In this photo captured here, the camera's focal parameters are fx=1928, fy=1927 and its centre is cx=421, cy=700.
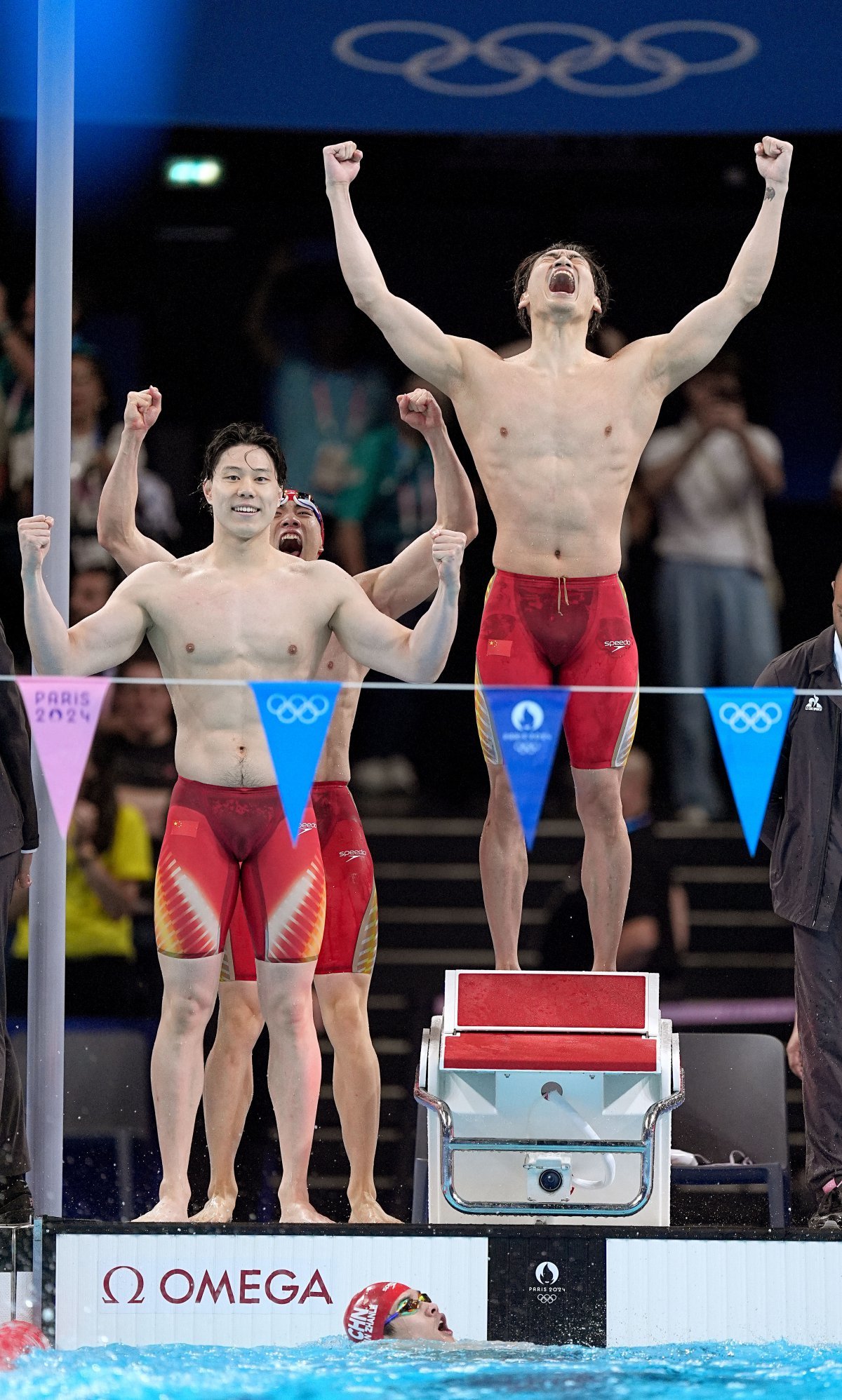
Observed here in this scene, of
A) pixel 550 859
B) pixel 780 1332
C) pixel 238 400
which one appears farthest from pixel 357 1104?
pixel 238 400

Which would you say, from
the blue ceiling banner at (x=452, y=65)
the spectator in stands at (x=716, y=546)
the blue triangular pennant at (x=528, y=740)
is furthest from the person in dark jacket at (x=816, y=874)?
the blue ceiling banner at (x=452, y=65)

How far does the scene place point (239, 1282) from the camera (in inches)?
206

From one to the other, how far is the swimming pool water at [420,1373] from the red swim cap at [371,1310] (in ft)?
0.12

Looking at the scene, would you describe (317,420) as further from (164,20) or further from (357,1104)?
(357,1104)

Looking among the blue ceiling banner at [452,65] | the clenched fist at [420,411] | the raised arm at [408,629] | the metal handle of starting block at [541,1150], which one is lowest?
the metal handle of starting block at [541,1150]

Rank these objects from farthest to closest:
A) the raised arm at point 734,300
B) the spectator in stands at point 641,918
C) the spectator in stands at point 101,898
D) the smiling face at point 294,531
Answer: the spectator in stands at point 101,898, the spectator in stands at point 641,918, the smiling face at point 294,531, the raised arm at point 734,300

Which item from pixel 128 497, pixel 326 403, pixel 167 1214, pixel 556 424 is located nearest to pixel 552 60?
pixel 326 403

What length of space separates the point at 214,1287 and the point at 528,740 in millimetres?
1752

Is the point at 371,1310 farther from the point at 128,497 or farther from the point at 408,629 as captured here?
the point at 128,497

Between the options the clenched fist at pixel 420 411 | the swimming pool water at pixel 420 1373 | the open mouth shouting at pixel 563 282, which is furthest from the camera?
the open mouth shouting at pixel 563 282

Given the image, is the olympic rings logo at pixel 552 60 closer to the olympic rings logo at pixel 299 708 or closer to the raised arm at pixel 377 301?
the raised arm at pixel 377 301

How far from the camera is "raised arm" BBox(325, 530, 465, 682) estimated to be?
5.27m

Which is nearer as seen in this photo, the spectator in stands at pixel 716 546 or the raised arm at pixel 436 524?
the raised arm at pixel 436 524

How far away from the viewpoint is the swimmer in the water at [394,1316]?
5152 millimetres
